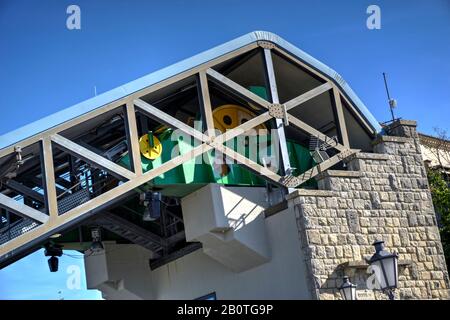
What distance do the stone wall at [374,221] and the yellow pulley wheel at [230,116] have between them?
8.24 ft

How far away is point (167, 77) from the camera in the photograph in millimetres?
14234

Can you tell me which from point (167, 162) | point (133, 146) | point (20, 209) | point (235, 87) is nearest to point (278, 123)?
point (235, 87)

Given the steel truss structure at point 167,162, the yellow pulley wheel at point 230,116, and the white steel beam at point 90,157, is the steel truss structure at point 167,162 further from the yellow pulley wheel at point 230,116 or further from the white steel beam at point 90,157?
the yellow pulley wheel at point 230,116

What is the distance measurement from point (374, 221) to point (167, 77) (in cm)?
544

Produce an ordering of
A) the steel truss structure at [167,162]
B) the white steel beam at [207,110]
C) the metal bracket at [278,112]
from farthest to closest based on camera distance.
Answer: the metal bracket at [278,112]
the white steel beam at [207,110]
the steel truss structure at [167,162]

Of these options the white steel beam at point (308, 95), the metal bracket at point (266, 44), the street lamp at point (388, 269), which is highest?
the metal bracket at point (266, 44)

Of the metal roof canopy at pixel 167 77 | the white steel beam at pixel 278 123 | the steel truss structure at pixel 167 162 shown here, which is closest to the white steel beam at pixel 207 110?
the steel truss structure at pixel 167 162

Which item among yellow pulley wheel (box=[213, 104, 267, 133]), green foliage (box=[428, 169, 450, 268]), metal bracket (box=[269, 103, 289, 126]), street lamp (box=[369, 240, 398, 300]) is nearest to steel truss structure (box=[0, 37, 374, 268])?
metal bracket (box=[269, 103, 289, 126])

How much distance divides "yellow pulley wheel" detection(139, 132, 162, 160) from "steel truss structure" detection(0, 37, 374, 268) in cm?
67

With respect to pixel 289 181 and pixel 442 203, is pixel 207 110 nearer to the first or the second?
pixel 289 181

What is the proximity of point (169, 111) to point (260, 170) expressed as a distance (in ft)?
10.4

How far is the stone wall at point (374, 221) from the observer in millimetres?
14016
